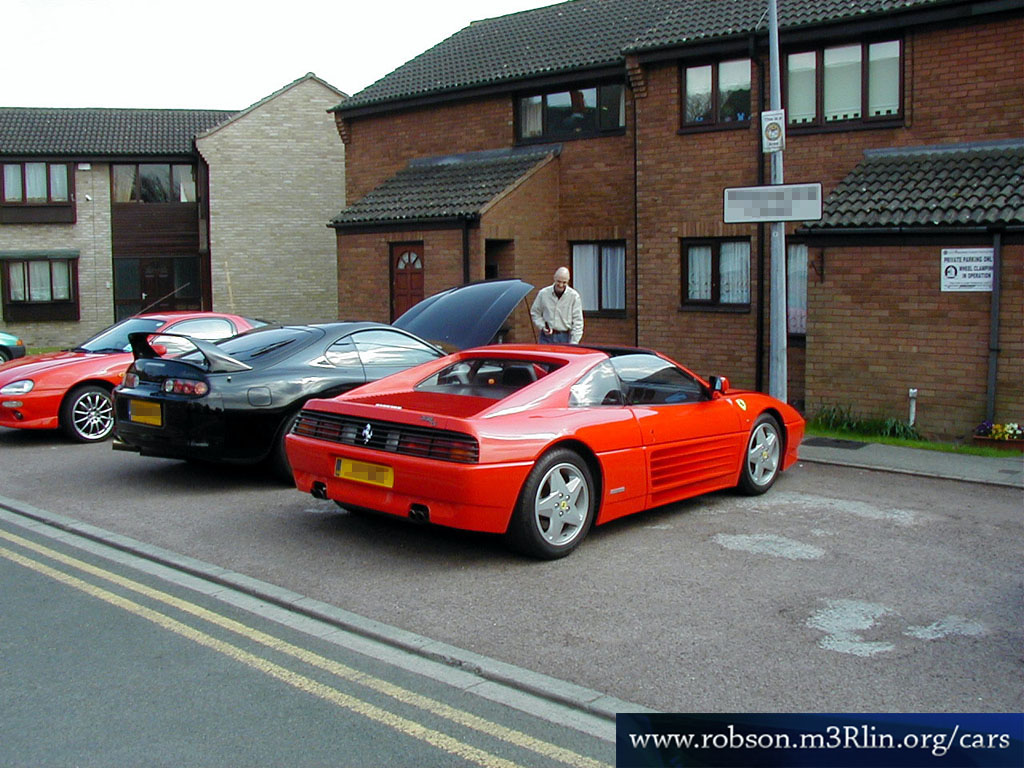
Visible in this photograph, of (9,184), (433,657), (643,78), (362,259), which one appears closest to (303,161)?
(9,184)

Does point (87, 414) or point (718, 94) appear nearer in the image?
point (87, 414)

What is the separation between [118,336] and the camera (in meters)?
12.5

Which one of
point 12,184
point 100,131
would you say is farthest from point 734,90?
point 12,184

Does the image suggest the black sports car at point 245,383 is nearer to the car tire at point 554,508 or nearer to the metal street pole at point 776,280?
the car tire at point 554,508

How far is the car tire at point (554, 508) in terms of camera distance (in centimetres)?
645

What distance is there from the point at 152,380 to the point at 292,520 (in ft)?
6.77

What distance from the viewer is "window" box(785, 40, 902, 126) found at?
47.8ft

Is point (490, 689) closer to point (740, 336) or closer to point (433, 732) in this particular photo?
point (433, 732)

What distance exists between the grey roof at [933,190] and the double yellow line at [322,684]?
978 centimetres

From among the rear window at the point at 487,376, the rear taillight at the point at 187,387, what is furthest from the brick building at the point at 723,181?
the rear taillight at the point at 187,387

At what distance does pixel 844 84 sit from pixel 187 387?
10.7 m

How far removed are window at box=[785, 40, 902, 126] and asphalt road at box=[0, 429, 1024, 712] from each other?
281 inches

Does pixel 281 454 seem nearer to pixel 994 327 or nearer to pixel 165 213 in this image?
pixel 994 327

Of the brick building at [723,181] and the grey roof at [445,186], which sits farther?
the grey roof at [445,186]
